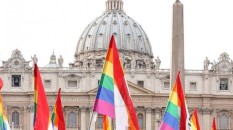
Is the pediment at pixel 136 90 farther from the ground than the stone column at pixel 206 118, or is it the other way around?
the pediment at pixel 136 90

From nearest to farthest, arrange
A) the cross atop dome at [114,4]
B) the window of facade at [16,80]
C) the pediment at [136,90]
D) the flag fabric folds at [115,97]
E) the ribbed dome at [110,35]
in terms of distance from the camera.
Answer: the flag fabric folds at [115,97]
the pediment at [136,90]
the window of facade at [16,80]
the ribbed dome at [110,35]
the cross atop dome at [114,4]

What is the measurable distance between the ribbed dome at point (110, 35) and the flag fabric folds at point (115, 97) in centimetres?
7769

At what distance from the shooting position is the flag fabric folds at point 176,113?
55.1 feet

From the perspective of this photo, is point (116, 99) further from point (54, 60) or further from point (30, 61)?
point (54, 60)

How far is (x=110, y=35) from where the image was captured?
3760 inches

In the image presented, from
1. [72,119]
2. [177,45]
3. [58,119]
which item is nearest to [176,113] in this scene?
[58,119]

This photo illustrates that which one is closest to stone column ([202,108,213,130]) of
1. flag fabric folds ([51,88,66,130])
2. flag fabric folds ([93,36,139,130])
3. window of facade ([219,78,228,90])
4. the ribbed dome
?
window of facade ([219,78,228,90])

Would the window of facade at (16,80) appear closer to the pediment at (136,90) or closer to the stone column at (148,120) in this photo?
the pediment at (136,90)

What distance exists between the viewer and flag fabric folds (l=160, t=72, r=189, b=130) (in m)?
16.8

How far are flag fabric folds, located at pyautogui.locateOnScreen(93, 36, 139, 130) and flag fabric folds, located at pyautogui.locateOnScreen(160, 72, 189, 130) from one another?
206 centimetres

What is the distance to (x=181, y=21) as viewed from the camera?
21.8 m

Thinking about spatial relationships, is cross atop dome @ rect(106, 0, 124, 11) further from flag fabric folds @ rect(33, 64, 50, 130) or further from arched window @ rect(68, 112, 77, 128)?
flag fabric folds @ rect(33, 64, 50, 130)

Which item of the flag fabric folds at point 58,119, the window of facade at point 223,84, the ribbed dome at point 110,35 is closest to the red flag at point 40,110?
the flag fabric folds at point 58,119

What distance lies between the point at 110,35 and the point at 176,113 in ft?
258
